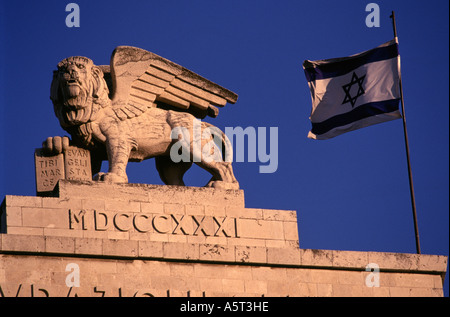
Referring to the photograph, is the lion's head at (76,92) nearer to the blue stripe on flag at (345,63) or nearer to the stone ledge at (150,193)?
the stone ledge at (150,193)

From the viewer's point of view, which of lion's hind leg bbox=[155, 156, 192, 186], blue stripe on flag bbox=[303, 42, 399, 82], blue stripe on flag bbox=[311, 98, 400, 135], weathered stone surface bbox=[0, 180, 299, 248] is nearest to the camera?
weathered stone surface bbox=[0, 180, 299, 248]

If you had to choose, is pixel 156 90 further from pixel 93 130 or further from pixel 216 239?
A: pixel 216 239

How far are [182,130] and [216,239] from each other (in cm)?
280

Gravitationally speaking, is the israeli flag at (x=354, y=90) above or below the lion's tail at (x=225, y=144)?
above

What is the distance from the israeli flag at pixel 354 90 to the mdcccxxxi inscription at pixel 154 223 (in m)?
5.39

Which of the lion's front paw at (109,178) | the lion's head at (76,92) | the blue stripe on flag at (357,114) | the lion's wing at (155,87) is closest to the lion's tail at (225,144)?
the lion's wing at (155,87)

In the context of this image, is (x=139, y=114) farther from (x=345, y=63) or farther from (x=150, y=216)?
(x=345, y=63)

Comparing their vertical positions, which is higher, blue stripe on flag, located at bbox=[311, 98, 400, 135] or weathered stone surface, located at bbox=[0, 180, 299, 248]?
blue stripe on flag, located at bbox=[311, 98, 400, 135]

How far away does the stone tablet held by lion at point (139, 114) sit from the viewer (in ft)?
100

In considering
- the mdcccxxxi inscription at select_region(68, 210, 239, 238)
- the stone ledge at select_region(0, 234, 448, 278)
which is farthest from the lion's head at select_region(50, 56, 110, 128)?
the stone ledge at select_region(0, 234, 448, 278)

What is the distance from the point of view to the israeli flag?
3381 cm

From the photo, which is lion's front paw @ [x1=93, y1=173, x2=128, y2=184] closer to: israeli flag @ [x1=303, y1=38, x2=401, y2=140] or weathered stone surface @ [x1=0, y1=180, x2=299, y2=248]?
weathered stone surface @ [x1=0, y1=180, x2=299, y2=248]

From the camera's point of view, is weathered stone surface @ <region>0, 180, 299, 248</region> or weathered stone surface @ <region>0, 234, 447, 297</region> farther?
weathered stone surface @ <region>0, 180, 299, 248</region>

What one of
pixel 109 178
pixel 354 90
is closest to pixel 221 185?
pixel 109 178
